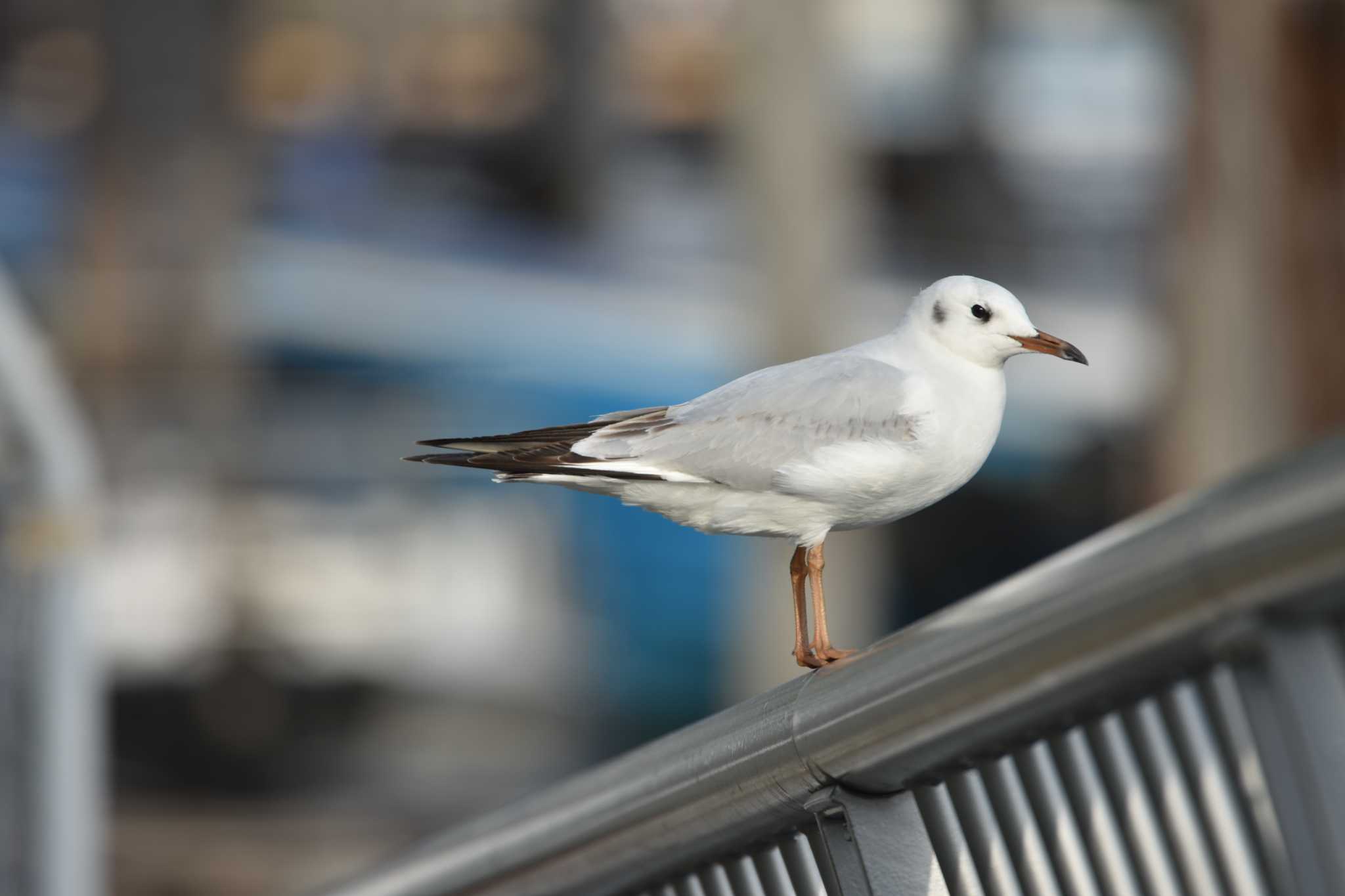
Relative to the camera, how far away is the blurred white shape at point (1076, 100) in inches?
318

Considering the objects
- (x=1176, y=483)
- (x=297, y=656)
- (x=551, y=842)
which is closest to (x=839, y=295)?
(x=1176, y=483)

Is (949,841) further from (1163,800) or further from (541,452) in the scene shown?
(541,452)

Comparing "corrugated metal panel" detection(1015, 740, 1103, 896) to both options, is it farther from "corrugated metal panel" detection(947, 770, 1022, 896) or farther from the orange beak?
the orange beak

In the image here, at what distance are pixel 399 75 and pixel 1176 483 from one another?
4.77 meters

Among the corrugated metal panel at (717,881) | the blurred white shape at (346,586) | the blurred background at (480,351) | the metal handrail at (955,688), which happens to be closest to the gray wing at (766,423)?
the metal handrail at (955,688)

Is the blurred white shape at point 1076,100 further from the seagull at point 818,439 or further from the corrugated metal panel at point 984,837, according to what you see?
the corrugated metal panel at point 984,837

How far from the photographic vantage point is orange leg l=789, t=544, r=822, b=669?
3.01 feet

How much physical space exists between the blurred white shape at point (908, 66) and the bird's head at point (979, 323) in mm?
7067

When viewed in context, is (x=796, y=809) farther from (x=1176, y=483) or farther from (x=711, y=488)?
(x=1176, y=483)

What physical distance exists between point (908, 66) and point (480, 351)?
3.33 m

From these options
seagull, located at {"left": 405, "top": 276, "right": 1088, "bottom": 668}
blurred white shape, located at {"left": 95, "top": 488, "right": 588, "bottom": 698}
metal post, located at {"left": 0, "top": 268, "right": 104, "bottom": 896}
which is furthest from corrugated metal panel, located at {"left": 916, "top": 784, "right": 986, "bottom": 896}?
blurred white shape, located at {"left": 95, "top": 488, "right": 588, "bottom": 698}

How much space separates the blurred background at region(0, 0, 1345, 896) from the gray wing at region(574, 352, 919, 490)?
9.48ft

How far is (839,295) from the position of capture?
4012 mm

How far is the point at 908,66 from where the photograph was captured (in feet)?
26.6
